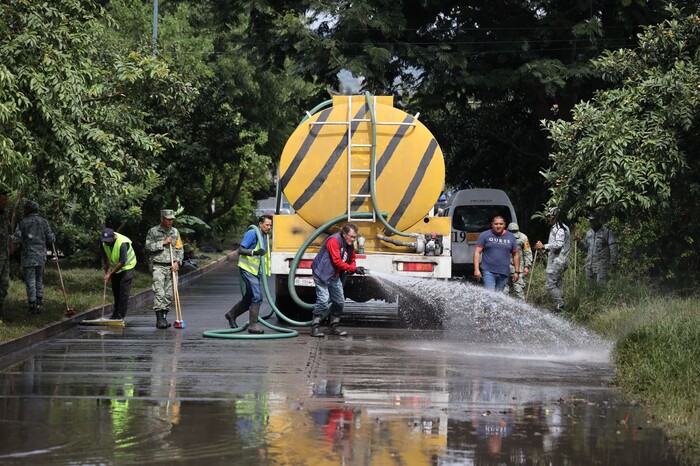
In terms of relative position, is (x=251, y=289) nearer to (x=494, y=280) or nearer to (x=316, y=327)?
(x=316, y=327)

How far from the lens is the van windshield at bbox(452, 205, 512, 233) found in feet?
88.1

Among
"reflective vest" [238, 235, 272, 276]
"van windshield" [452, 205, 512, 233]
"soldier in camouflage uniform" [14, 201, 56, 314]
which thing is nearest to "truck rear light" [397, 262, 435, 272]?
"reflective vest" [238, 235, 272, 276]

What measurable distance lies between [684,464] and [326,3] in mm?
17748

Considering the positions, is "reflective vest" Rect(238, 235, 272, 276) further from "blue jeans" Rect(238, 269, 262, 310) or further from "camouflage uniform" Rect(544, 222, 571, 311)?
"camouflage uniform" Rect(544, 222, 571, 311)

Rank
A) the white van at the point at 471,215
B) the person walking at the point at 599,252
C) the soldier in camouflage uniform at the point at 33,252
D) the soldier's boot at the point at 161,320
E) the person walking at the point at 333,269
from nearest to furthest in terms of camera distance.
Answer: the person walking at the point at 333,269
the soldier's boot at the point at 161,320
the soldier in camouflage uniform at the point at 33,252
the person walking at the point at 599,252
the white van at the point at 471,215

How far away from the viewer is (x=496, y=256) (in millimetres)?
17172

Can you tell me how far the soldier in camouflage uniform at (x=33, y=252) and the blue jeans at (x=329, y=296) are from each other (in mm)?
4344

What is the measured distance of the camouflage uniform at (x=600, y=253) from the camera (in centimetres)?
1934

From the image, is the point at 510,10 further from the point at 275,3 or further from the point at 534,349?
the point at 534,349

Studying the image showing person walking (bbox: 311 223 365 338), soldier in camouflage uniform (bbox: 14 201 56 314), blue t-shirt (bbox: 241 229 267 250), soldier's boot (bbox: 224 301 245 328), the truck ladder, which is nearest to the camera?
person walking (bbox: 311 223 365 338)

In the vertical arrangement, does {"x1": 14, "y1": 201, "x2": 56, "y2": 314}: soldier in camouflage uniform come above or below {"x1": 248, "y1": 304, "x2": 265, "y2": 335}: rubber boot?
above

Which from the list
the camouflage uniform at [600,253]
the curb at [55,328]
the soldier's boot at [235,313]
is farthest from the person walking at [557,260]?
the curb at [55,328]

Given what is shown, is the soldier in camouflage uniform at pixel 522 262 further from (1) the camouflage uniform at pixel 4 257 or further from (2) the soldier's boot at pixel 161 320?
(1) the camouflage uniform at pixel 4 257

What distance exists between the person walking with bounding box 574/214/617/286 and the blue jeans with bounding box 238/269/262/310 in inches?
243
